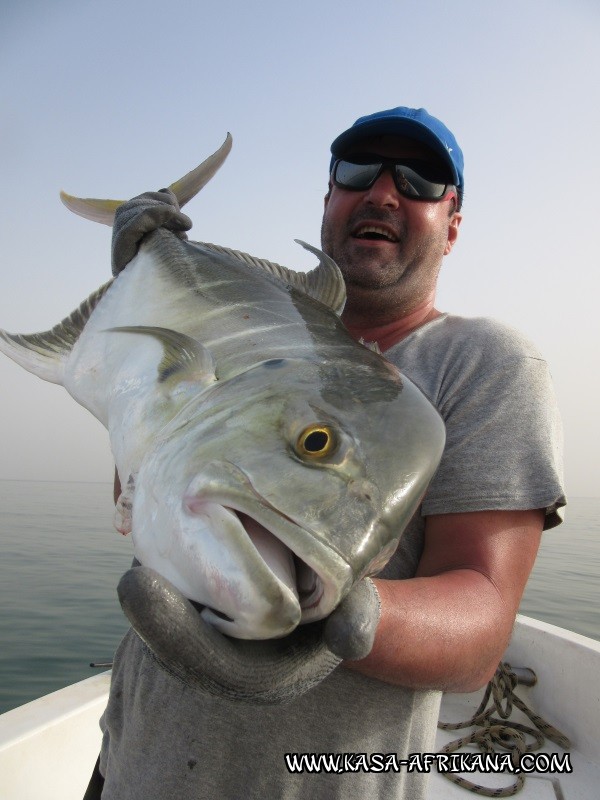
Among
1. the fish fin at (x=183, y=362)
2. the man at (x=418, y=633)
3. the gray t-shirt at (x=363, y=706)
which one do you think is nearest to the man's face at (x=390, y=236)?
the man at (x=418, y=633)

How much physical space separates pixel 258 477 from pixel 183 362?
1.78 feet

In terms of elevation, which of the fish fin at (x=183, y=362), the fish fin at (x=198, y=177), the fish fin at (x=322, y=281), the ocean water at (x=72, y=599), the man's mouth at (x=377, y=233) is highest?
the fish fin at (x=198, y=177)

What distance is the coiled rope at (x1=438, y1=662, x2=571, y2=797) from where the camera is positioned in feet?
13.1

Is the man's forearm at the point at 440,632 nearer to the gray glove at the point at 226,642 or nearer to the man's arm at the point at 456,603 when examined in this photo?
the man's arm at the point at 456,603

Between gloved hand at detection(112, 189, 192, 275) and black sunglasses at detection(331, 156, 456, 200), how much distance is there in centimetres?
86

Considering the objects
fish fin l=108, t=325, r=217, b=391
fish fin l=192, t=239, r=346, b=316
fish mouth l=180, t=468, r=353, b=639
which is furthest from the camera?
fish fin l=192, t=239, r=346, b=316

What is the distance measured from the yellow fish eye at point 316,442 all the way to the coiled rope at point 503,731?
386 centimetres

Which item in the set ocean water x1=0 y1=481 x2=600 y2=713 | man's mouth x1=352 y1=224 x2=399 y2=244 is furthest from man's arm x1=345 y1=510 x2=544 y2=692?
ocean water x1=0 y1=481 x2=600 y2=713

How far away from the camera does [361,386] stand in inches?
51.1

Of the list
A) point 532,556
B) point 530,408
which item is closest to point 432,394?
point 530,408

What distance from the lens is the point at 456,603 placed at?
1610 millimetres

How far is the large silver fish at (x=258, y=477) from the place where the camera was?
0.98 metres

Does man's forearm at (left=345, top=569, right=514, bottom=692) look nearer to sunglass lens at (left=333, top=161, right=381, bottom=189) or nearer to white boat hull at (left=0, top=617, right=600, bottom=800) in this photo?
sunglass lens at (left=333, top=161, right=381, bottom=189)

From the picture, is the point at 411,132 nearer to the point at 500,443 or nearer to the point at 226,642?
the point at 500,443
